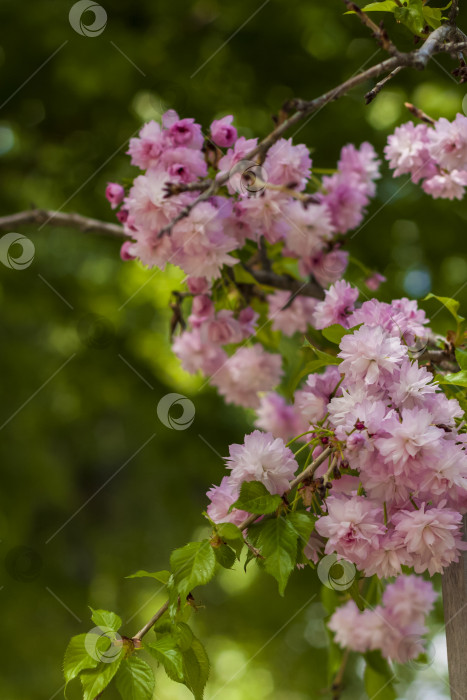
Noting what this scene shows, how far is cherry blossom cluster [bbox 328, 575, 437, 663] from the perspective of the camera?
1.25m

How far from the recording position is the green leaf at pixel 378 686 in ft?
4.02

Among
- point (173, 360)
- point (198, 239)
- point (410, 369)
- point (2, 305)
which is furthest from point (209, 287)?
point (2, 305)

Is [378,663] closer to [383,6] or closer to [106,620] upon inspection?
[106,620]

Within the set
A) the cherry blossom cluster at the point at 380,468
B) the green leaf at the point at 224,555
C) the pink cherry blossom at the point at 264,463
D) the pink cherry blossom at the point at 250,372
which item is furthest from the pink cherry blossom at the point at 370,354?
the pink cherry blossom at the point at 250,372

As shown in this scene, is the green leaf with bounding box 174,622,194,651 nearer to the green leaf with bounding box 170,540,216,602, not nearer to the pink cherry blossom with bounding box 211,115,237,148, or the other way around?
the green leaf with bounding box 170,540,216,602

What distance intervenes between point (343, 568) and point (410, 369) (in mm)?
222

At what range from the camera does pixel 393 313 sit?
859 mm

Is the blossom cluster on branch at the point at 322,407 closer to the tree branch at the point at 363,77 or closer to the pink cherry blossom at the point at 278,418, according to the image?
the tree branch at the point at 363,77

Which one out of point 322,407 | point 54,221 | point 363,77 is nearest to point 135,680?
point 322,407

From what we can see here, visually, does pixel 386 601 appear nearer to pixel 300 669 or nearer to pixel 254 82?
pixel 254 82

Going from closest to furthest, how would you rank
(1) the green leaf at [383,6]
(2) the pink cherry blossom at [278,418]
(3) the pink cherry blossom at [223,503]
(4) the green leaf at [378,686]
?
(3) the pink cherry blossom at [223,503], (1) the green leaf at [383,6], (4) the green leaf at [378,686], (2) the pink cherry blossom at [278,418]

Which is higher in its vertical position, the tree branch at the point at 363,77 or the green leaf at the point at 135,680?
the tree branch at the point at 363,77

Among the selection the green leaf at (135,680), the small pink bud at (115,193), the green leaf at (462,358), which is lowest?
the green leaf at (462,358)

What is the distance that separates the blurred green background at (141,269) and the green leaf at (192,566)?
3.46 feet
